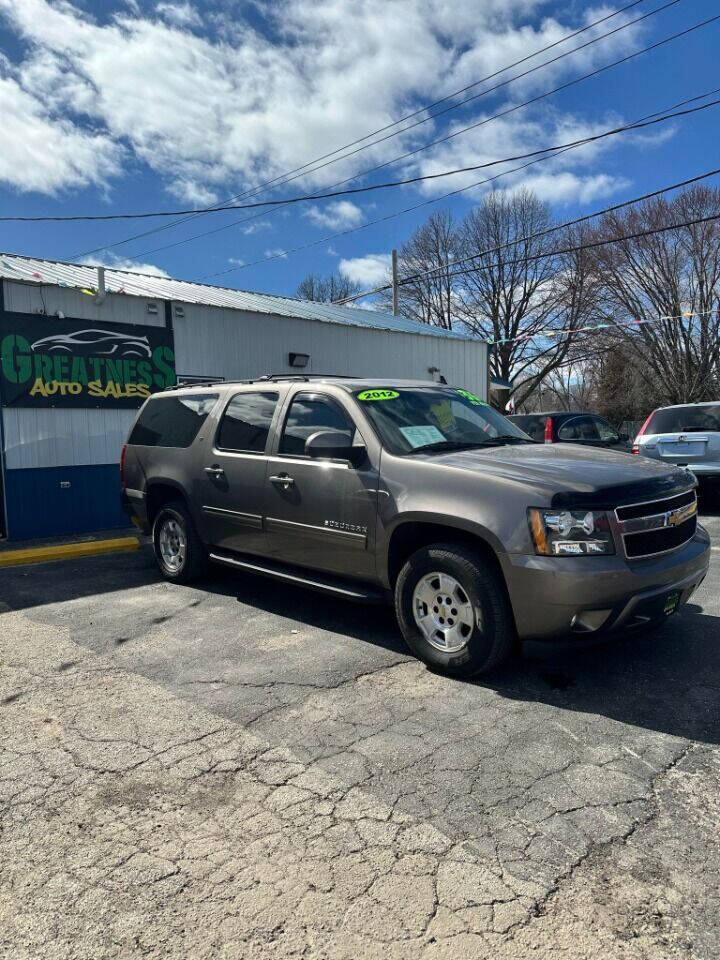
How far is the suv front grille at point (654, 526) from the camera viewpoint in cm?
375

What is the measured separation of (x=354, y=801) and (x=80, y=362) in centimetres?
841

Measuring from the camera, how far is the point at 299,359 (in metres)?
12.4

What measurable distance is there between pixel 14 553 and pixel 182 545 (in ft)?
9.58

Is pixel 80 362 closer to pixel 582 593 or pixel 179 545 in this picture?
pixel 179 545

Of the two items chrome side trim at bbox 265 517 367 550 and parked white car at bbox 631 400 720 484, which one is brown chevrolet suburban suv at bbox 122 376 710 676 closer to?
chrome side trim at bbox 265 517 367 550

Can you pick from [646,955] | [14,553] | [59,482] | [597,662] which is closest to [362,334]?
[59,482]

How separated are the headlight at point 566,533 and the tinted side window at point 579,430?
8.99 metres

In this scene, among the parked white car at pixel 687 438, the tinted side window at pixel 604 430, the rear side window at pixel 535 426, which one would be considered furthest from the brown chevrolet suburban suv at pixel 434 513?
the tinted side window at pixel 604 430

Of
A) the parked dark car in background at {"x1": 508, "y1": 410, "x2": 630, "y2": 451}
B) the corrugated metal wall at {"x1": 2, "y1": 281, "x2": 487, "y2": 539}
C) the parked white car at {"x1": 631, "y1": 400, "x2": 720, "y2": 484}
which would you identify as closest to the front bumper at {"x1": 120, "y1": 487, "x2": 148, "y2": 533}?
the corrugated metal wall at {"x1": 2, "y1": 281, "x2": 487, "y2": 539}

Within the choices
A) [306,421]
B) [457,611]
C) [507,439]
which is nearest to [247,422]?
[306,421]

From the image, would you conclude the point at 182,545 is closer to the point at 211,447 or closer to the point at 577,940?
the point at 211,447

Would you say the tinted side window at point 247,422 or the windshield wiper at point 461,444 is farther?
the tinted side window at point 247,422

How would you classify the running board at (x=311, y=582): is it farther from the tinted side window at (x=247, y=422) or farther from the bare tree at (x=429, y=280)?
the bare tree at (x=429, y=280)

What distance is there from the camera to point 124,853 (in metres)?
2.53
